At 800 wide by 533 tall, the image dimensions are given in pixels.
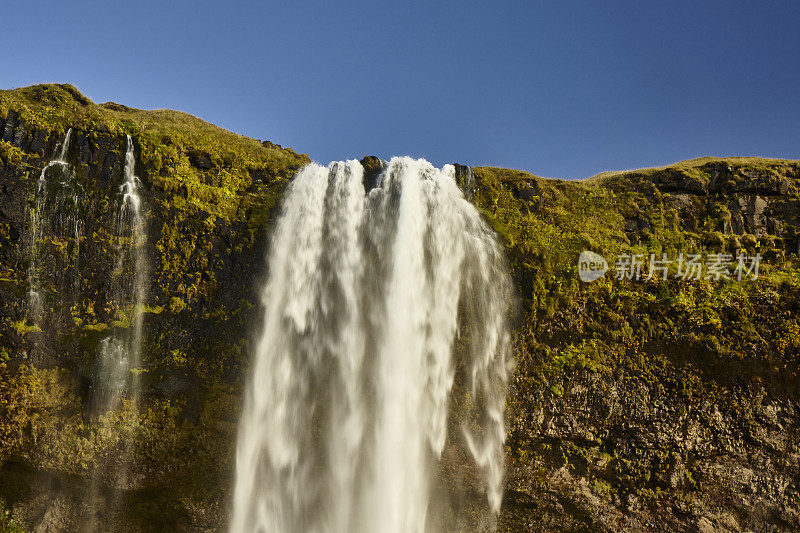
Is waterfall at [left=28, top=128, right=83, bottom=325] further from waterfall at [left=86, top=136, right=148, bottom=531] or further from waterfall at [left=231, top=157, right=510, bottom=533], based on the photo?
waterfall at [left=231, top=157, right=510, bottom=533]

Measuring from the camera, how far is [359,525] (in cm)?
1130

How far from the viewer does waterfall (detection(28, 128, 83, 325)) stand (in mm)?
11781

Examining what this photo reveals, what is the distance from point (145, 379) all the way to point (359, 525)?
7320 mm

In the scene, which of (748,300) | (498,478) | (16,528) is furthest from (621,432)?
(16,528)

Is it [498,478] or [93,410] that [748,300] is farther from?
[93,410]

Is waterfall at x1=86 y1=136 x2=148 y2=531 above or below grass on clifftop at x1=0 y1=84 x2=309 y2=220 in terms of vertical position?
below

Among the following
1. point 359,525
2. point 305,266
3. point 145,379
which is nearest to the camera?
point 359,525

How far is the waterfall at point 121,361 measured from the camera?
11789mm

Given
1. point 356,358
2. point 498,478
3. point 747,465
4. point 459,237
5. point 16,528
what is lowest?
point 16,528

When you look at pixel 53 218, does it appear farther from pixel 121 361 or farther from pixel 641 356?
pixel 641 356

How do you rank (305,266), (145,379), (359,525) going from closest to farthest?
(359,525)
(145,379)
(305,266)

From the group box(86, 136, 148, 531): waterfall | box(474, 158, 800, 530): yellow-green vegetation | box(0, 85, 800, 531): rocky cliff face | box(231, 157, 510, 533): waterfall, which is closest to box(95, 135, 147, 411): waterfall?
box(86, 136, 148, 531): waterfall

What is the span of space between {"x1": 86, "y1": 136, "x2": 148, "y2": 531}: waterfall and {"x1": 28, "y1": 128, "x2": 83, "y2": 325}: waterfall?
1118 millimetres

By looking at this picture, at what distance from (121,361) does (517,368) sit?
37.6ft
